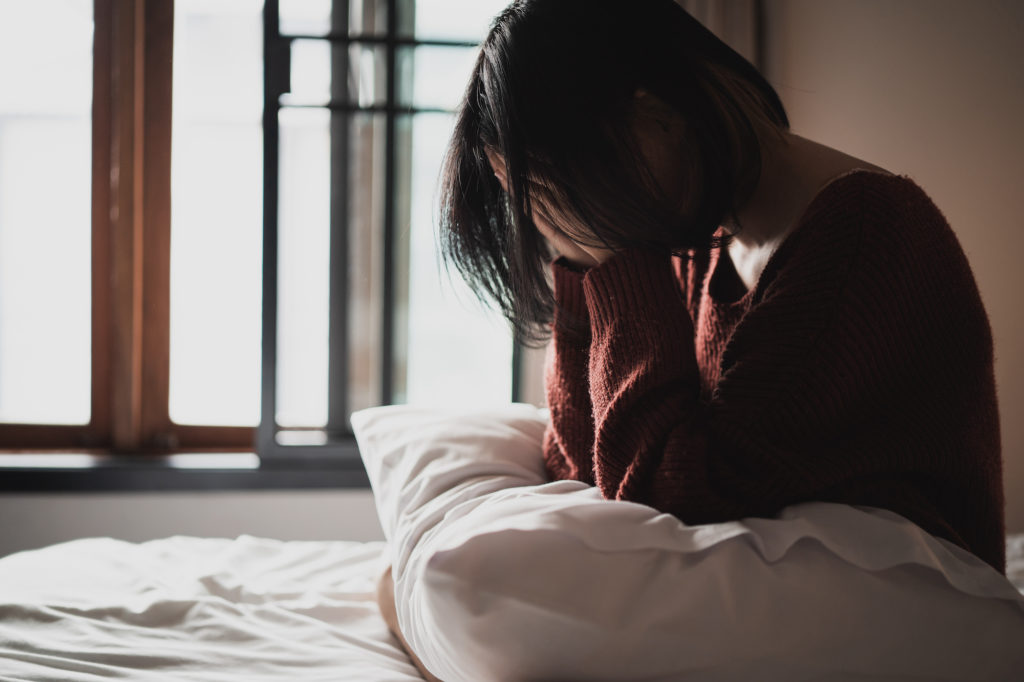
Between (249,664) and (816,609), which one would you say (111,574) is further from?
(816,609)

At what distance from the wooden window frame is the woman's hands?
1.31 metres

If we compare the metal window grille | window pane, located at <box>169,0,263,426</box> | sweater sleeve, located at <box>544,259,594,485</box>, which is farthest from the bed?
window pane, located at <box>169,0,263,426</box>

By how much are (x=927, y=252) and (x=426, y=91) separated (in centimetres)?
131

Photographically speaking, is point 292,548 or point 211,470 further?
point 211,470

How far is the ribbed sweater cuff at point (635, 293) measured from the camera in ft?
2.32

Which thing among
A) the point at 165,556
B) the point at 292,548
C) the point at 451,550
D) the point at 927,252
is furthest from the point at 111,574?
the point at 927,252

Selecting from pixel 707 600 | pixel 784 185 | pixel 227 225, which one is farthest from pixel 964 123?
pixel 227 225

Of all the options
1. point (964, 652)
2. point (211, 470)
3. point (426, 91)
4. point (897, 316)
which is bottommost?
point (211, 470)

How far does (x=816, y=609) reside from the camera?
1.63 ft

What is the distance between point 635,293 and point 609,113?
16 cm

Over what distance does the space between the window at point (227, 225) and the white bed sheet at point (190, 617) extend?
0.67 meters

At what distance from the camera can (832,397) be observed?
0.61m

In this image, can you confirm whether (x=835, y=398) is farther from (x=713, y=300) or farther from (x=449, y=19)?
(x=449, y=19)

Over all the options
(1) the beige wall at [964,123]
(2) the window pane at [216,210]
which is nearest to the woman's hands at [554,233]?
(1) the beige wall at [964,123]
